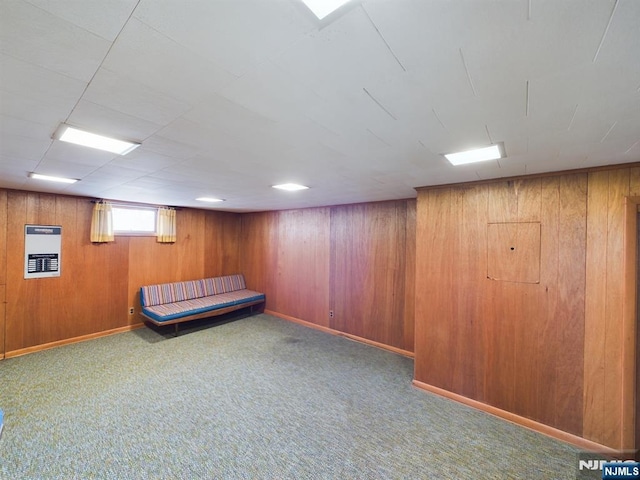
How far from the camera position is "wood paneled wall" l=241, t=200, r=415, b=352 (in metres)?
3.97

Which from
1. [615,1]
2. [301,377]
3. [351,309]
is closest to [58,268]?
[301,377]

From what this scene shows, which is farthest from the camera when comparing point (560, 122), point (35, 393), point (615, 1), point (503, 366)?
point (35, 393)

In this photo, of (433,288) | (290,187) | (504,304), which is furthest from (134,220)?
(504,304)

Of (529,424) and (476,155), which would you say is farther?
(529,424)

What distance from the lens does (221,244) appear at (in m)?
6.12

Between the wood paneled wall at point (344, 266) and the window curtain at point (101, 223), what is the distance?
8.76 ft

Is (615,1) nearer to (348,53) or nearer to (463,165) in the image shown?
(348,53)

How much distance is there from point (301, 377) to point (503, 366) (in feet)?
7.08

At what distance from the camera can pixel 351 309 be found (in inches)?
178

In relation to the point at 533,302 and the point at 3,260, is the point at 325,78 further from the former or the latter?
the point at 3,260

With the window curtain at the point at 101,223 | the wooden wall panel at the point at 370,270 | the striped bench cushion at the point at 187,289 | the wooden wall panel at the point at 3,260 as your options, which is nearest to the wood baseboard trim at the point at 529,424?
the wooden wall panel at the point at 370,270

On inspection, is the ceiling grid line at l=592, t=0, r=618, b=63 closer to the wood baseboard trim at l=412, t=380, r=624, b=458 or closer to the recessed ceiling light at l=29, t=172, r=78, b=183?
the wood baseboard trim at l=412, t=380, r=624, b=458

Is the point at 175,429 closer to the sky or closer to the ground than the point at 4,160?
closer to the ground

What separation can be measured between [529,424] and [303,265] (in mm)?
3817
